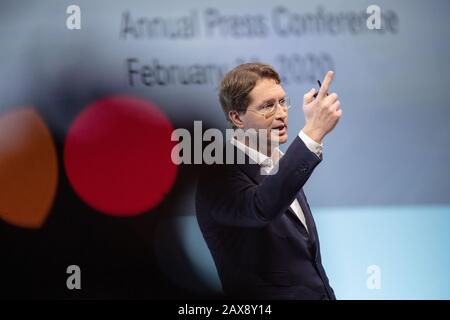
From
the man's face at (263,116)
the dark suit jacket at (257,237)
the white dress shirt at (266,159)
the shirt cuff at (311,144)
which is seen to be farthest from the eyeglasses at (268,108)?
the shirt cuff at (311,144)

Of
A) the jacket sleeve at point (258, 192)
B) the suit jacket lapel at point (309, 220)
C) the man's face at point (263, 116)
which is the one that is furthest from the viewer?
the man's face at point (263, 116)

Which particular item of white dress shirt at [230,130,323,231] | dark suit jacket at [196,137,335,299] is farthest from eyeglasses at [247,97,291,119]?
dark suit jacket at [196,137,335,299]

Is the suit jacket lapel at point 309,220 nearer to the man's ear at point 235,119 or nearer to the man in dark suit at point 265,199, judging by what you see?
the man in dark suit at point 265,199

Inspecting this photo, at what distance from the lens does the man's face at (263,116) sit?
7.28 feet

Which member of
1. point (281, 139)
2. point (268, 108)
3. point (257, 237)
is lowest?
point (257, 237)

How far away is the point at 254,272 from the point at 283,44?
0.83 meters

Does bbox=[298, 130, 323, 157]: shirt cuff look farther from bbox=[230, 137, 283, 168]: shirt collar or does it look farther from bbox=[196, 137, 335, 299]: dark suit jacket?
bbox=[230, 137, 283, 168]: shirt collar

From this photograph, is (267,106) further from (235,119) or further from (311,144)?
(311,144)

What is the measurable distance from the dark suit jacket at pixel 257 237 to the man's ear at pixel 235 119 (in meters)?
0.16

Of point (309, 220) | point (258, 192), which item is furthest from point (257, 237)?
point (258, 192)

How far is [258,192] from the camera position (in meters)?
1.90

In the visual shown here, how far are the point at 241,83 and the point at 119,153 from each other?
52cm

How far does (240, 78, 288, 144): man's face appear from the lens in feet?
7.28

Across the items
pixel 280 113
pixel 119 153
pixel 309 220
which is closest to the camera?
pixel 309 220
